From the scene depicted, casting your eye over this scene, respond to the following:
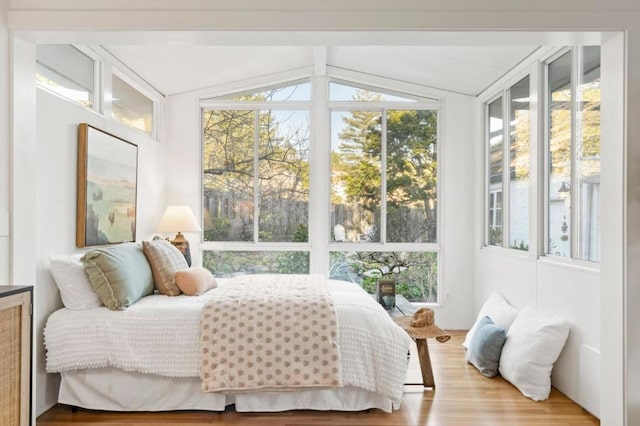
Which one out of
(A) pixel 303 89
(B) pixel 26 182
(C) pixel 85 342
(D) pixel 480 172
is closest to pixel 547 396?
(D) pixel 480 172

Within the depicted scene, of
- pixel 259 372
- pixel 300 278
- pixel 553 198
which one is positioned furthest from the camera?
pixel 300 278

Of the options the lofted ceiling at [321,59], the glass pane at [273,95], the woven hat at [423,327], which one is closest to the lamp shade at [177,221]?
the lofted ceiling at [321,59]

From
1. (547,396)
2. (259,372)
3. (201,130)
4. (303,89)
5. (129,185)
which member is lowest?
(547,396)

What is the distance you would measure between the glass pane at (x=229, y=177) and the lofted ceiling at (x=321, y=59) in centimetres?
48

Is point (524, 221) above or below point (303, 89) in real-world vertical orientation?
below

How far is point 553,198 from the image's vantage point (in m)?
3.55

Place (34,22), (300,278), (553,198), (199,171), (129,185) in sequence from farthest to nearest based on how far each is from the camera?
(199,171), (129,185), (300,278), (553,198), (34,22)

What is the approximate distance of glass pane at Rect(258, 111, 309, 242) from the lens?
17.4 ft

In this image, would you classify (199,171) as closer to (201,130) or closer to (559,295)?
(201,130)

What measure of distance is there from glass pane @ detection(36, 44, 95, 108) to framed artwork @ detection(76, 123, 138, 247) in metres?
0.27

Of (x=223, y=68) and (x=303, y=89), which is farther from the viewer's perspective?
(x=303, y=89)

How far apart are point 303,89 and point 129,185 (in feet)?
7.46

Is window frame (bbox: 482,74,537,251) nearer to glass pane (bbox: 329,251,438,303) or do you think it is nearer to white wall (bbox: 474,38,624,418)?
white wall (bbox: 474,38,624,418)

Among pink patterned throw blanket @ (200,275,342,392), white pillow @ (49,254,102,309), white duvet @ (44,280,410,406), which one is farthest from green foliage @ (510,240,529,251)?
white pillow @ (49,254,102,309)
